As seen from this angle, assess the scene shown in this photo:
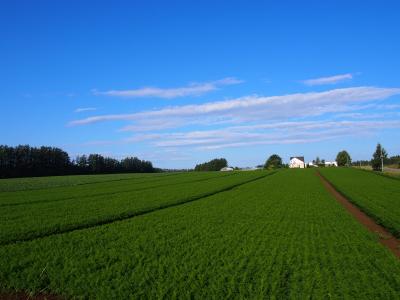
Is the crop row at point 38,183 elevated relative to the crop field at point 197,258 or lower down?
elevated

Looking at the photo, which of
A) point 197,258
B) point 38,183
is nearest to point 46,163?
point 38,183

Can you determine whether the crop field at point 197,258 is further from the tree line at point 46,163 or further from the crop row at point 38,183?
the tree line at point 46,163

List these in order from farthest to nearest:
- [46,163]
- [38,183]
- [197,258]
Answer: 1. [46,163]
2. [38,183]
3. [197,258]

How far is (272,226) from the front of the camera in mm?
19203

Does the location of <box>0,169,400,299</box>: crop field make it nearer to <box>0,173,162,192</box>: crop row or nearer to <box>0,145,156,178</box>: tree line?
<box>0,173,162,192</box>: crop row

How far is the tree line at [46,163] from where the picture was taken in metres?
122

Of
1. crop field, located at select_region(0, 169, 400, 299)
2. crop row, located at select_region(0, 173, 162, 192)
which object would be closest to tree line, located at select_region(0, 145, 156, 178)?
crop row, located at select_region(0, 173, 162, 192)

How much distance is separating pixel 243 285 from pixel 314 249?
16.4 feet

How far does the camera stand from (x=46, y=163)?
444 feet

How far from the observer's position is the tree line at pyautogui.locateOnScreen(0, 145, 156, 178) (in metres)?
122

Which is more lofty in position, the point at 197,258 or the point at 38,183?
the point at 38,183

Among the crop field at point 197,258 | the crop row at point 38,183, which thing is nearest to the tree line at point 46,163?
the crop row at point 38,183

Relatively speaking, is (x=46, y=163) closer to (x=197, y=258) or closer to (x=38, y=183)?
(x=38, y=183)

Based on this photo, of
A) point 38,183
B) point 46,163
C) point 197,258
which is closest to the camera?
point 197,258
